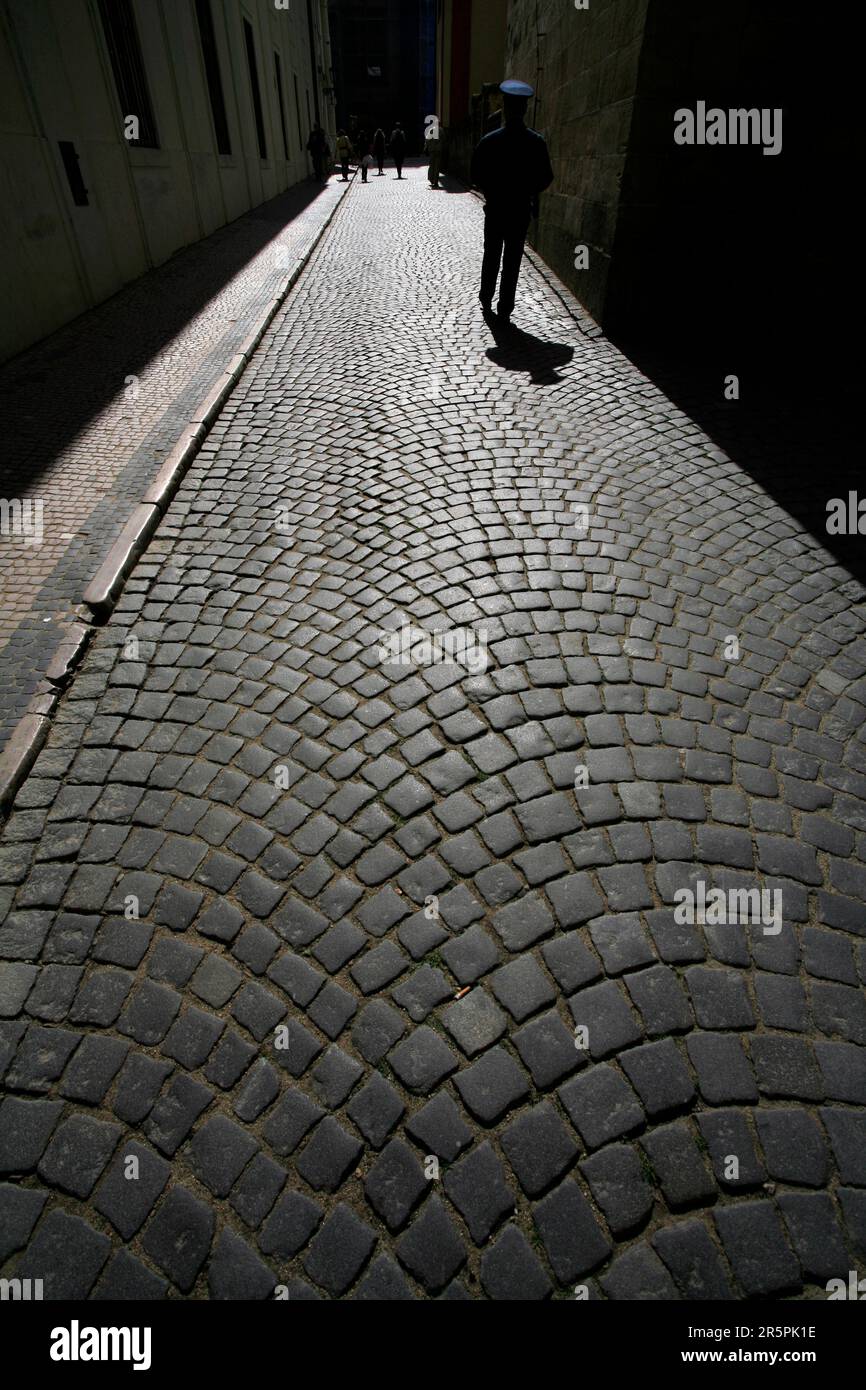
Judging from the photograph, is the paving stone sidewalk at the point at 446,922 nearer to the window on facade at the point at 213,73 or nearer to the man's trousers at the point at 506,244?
the man's trousers at the point at 506,244

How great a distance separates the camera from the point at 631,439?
5961 millimetres

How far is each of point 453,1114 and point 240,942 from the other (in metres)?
0.99

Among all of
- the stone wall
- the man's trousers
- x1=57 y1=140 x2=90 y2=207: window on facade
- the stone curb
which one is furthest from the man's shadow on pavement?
x1=57 y1=140 x2=90 y2=207: window on facade

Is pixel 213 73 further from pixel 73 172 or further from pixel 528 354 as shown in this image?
pixel 528 354

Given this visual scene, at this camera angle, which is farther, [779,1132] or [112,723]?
[112,723]

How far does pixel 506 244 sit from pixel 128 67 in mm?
8405

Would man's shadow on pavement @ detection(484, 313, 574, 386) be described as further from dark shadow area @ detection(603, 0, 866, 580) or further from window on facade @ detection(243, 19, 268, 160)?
window on facade @ detection(243, 19, 268, 160)

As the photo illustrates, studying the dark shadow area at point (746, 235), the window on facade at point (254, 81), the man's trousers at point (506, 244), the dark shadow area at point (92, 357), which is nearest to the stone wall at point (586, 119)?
the dark shadow area at point (746, 235)

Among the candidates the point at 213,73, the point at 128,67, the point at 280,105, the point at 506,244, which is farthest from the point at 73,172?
the point at 280,105

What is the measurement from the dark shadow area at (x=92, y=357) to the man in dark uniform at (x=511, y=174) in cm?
372

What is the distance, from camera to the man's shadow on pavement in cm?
719

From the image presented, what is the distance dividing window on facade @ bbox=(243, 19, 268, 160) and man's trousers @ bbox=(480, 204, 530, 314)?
56.9 ft
